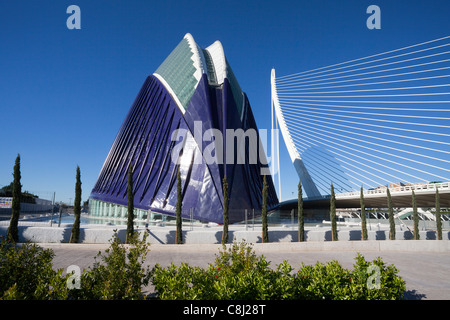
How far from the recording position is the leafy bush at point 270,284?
14.8 feet

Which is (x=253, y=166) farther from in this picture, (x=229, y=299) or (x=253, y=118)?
(x=229, y=299)

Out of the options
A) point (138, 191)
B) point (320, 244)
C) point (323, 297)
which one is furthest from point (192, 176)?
point (323, 297)

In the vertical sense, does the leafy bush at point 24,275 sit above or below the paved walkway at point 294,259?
above

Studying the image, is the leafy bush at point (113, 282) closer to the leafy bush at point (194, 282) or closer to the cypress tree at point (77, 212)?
the leafy bush at point (194, 282)

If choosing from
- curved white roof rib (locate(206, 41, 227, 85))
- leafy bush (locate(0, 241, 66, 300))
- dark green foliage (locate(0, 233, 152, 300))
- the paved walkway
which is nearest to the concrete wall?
the paved walkway

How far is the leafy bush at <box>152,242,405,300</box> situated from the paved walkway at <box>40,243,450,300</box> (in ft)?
11.5

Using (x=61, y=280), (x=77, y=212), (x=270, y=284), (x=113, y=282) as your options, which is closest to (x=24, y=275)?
(x=61, y=280)

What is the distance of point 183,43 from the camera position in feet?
147

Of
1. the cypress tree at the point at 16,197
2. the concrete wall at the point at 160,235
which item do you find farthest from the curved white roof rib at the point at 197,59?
the concrete wall at the point at 160,235

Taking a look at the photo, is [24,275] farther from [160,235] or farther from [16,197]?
[16,197]

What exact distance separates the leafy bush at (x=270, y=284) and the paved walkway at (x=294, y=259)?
3.52m

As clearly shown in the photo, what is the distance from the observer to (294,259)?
12.8 metres

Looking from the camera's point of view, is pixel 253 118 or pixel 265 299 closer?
pixel 265 299

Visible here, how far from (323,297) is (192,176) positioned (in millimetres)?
23613
